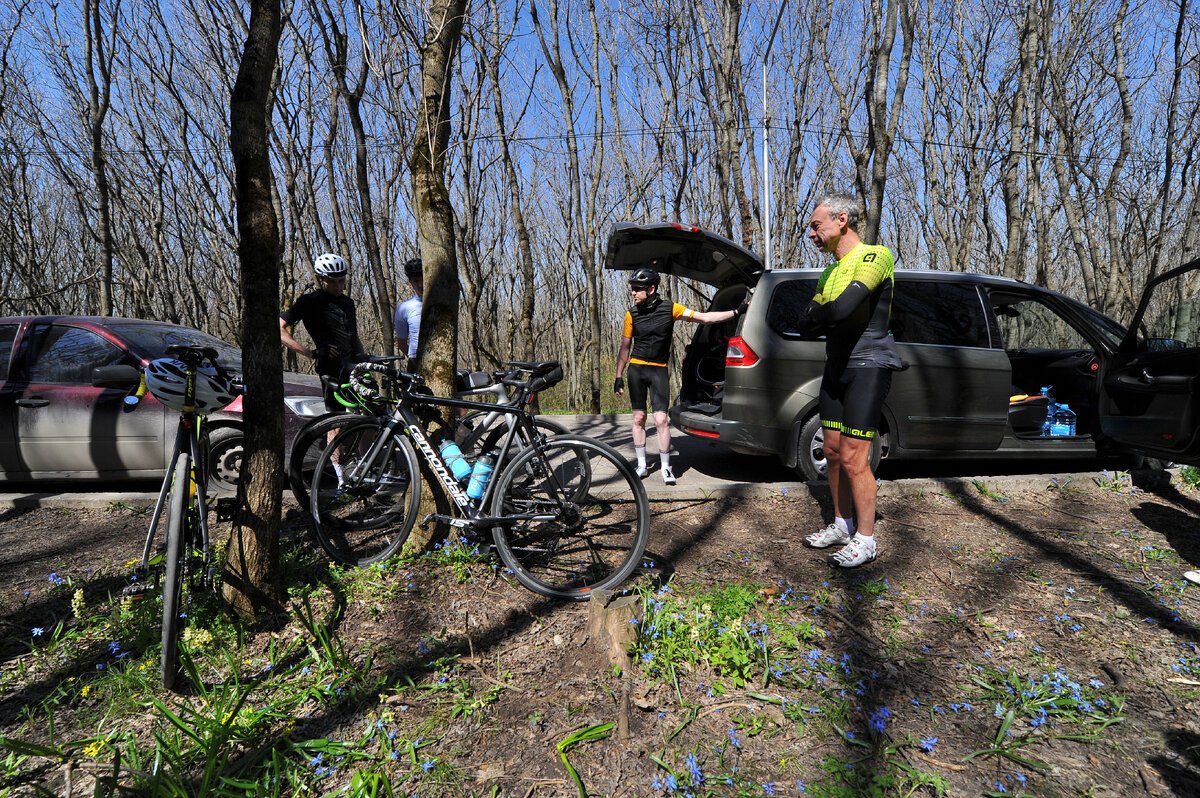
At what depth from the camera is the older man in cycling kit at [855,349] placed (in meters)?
3.18

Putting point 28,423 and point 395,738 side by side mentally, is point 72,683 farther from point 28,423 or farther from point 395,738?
point 28,423

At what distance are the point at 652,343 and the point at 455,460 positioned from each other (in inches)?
88.7

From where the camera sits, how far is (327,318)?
4.55 metres

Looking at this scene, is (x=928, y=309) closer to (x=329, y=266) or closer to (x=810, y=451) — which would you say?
(x=810, y=451)

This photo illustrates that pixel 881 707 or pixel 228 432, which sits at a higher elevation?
pixel 228 432

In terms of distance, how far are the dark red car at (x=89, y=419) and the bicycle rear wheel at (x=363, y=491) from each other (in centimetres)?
168

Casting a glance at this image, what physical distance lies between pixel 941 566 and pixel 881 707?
4.98 ft

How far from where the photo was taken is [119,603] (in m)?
2.96

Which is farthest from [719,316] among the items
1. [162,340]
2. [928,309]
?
A: [162,340]

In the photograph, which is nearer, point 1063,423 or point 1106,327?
point 1106,327

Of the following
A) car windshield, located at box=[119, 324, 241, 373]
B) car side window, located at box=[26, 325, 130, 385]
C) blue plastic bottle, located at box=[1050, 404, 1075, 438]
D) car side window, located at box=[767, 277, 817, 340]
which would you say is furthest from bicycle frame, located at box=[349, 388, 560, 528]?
blue plastic bottle, located at box=[1050, 404, 1075, 438]

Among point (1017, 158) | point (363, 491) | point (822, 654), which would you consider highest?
point (1017, 158)

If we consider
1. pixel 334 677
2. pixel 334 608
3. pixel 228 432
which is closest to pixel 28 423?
pixel 228 432

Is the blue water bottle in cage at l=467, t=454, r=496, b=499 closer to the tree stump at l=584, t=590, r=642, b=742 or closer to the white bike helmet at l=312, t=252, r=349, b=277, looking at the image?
the tree stump at l=584, t=590, r=642, b=742
